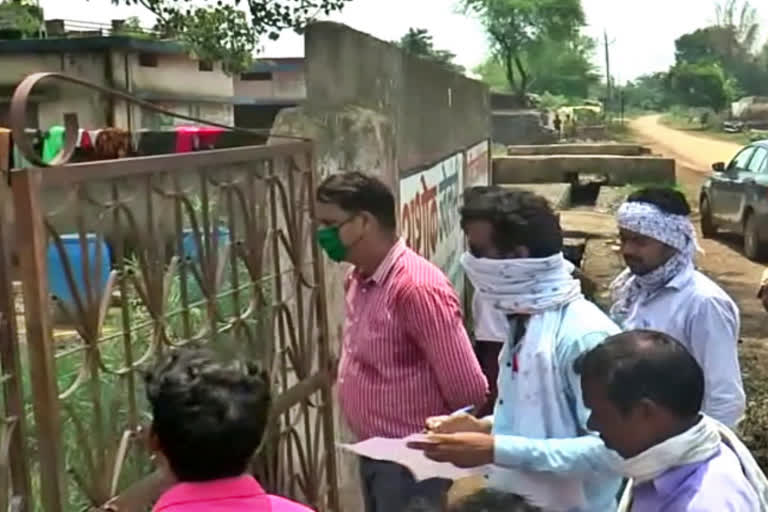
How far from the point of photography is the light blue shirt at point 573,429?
3135mm

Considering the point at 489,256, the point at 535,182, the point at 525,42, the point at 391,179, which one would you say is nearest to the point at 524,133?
the point at 535,182

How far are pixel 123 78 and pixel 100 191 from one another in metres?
19.2

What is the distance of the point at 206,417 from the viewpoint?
2.14m

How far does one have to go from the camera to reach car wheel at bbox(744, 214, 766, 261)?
16125 millimetres

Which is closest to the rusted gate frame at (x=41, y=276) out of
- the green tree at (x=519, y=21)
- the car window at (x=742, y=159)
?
the car window at (x=742, y=159)

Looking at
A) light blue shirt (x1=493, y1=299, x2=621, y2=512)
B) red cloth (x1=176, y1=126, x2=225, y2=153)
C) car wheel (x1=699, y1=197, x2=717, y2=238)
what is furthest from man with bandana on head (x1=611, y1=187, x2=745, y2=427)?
car wheel (x1=699, y1=197, x2=717, y2=238)

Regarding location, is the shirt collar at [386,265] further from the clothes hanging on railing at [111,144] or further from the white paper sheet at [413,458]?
the clothes hanging on railing at [111,144]

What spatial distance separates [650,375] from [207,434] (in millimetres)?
893

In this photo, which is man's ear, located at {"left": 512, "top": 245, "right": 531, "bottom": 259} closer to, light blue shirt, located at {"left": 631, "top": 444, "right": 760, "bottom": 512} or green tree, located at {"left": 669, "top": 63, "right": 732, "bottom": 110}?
light blue shirt, located at {"left": 631, "top": 444, "right": 760, "bottom": 512}

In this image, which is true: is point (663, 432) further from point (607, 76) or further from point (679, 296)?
point (607, 76)

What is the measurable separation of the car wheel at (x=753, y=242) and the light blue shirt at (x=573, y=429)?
43.5 ft

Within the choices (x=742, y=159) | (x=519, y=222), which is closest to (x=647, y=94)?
(x=742, y=159)

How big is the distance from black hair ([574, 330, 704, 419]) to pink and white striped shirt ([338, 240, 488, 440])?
1.20 meters

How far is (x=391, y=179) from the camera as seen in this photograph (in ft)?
20.2
